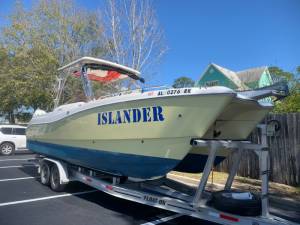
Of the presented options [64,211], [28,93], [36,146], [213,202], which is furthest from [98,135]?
[28,93]

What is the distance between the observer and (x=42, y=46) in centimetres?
2319

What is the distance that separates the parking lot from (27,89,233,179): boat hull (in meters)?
0.81

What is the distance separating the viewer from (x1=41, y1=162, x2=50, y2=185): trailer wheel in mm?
8438

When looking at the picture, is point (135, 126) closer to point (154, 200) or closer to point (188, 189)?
point (154, 200)

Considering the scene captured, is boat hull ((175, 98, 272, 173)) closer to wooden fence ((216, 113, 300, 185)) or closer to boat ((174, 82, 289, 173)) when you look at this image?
boat ((174, 82, 289, 173))

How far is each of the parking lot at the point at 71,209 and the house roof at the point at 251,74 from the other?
20.4m

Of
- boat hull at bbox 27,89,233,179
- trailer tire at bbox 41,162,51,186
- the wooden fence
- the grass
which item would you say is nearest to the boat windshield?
boat hull at bbox 27,89,233,179

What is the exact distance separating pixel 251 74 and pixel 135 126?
79.3ft

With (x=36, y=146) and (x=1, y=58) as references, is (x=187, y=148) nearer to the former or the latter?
(x=36, y=146)

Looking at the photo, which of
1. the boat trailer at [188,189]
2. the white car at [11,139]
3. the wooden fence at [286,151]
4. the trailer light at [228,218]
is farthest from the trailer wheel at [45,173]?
the white car at [11,139]

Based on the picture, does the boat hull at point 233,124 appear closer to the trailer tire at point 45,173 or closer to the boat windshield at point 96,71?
the boat windshield at point 96,71

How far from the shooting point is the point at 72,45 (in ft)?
77.9

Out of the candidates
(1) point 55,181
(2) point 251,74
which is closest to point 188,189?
(1) point 55,181

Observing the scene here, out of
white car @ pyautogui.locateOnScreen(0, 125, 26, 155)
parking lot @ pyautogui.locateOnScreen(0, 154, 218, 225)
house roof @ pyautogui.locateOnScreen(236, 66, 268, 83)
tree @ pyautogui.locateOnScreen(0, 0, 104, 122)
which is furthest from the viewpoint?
house roof @ pyautogui.locateOnScreen(236, 66, 268, 83)
